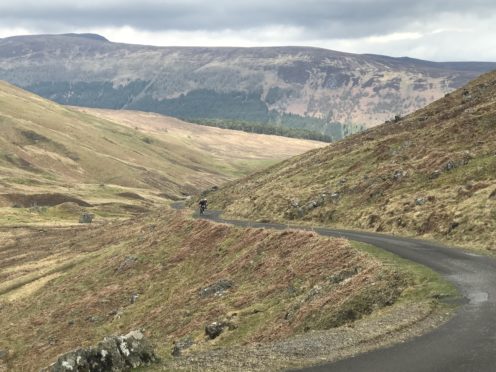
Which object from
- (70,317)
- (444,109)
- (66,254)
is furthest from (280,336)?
(444,109)

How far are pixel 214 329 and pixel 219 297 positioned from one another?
7.82 m

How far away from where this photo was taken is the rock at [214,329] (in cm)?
3027

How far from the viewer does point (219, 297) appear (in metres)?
38.3

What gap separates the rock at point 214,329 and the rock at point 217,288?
8425mm

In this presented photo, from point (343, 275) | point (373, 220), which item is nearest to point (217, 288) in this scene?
point (343, 275)

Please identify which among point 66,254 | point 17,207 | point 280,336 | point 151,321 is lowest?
point 17,207

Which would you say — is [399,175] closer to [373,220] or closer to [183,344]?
[373,220]

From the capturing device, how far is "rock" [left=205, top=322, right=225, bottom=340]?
30269 millimetres

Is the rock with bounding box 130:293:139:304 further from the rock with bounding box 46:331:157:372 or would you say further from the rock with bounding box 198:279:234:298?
the rock with bounding box 46:331:157:372

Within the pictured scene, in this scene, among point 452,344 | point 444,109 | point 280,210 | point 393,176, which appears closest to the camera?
point 452,344

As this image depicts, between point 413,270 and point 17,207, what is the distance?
14390 cm

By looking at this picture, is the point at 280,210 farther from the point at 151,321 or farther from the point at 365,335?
the point at 365,335

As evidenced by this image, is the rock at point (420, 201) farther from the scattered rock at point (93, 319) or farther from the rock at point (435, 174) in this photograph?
the scattered rock at point (93, 319)

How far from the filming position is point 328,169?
78.2m
